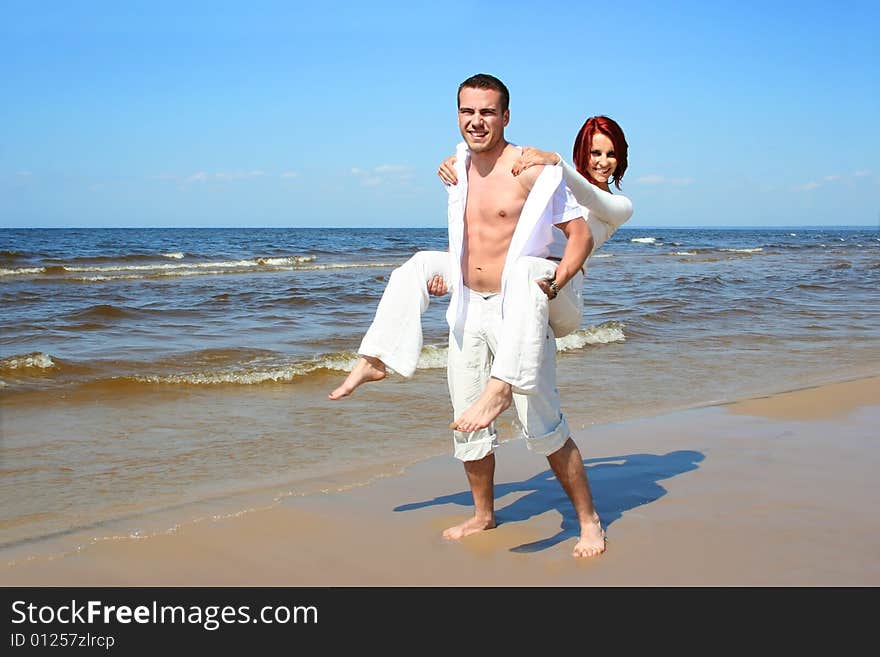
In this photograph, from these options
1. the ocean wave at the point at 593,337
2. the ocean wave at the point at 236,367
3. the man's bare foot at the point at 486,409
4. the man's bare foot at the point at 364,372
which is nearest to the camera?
the man's bare foot at the point at 486,409

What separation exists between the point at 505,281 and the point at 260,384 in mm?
5085

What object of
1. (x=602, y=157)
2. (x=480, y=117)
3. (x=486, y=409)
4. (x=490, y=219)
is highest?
(x=480, y=117)

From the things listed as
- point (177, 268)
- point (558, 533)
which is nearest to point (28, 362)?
point (558, 533)

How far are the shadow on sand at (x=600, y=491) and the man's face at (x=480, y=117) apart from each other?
1782mm

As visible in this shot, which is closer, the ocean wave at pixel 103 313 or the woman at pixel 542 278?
the woman at pixel 542 278

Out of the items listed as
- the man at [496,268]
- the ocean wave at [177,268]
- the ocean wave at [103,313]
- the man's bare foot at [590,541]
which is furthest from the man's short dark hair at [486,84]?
the ocean wave at [177,268]

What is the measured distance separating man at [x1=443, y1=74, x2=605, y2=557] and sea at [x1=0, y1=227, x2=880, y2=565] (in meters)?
0.29

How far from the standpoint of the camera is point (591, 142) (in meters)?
4.06

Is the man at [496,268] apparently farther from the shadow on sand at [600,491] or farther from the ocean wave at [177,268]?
the ocean wave at [177,268]

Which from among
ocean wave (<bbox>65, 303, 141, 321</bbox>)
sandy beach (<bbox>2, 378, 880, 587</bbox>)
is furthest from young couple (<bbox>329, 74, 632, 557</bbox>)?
ocean wave (<bbox>65, 303, 141, 321</bbox>)

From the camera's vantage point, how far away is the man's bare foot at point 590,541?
150 inches

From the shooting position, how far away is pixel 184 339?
11.1m

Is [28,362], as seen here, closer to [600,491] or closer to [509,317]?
[600,491]
